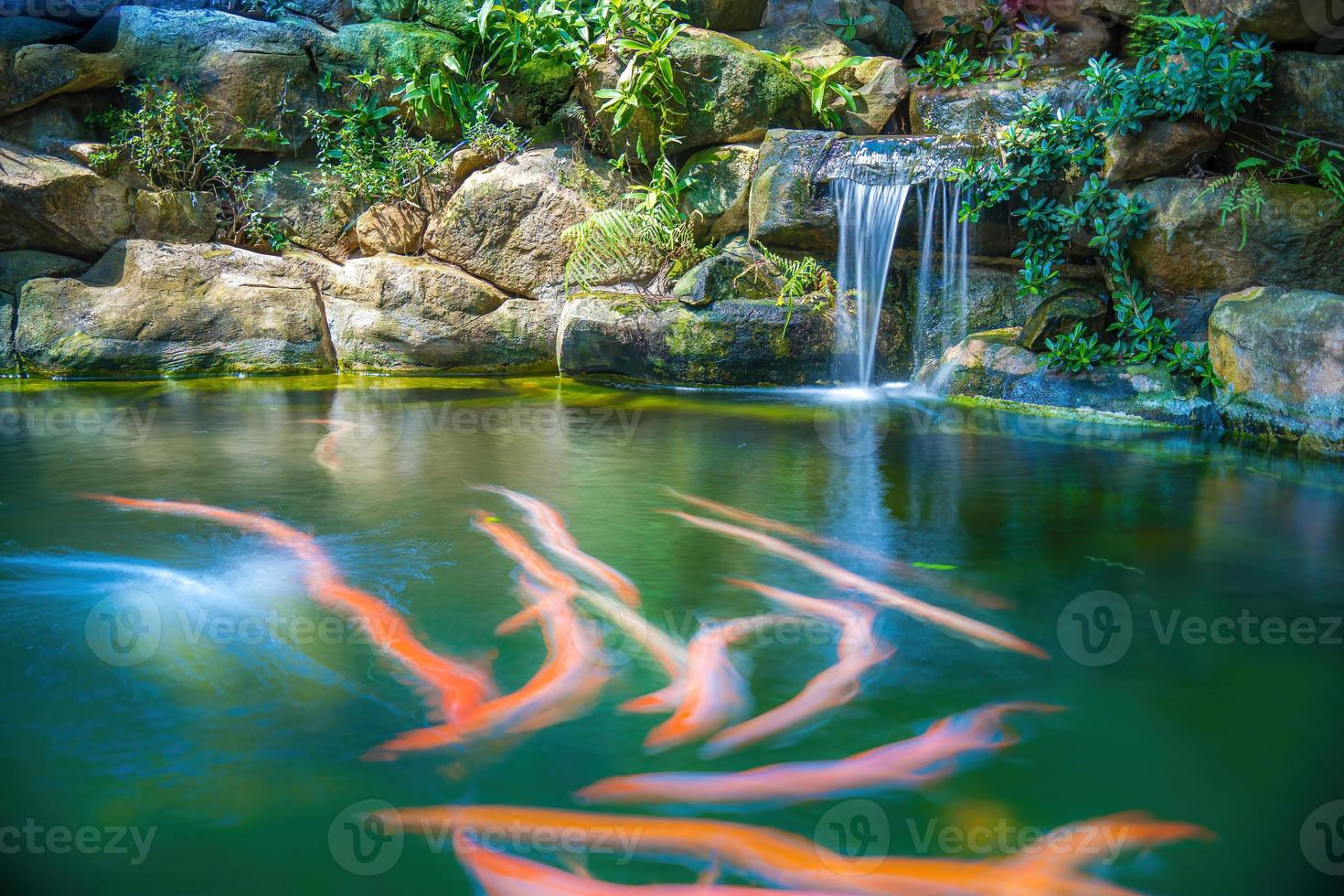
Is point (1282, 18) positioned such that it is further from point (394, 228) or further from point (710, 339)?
point (394, 228)

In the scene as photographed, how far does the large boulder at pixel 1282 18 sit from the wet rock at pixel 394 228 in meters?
7.29

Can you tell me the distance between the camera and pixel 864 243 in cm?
871

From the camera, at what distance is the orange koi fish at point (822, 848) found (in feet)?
6.43

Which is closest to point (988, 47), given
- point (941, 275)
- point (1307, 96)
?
point (941, 275)

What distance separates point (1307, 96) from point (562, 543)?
6.48 m

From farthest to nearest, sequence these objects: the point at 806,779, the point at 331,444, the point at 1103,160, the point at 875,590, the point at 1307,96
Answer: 1. the point at 1103,160
2. the point at 1307,96
3. the point at 331,444
4. the point at 875,590
5. the point at 806,779

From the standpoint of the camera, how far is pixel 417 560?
3871 millimetres

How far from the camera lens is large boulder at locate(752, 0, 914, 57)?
1116 cm

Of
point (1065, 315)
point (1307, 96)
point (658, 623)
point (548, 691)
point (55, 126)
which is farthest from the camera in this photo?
point (55, 126)

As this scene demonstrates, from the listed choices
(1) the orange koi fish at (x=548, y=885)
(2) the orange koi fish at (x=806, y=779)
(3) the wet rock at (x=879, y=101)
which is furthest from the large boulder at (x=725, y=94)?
(1) the orange koi fish at (x=548, y=885)

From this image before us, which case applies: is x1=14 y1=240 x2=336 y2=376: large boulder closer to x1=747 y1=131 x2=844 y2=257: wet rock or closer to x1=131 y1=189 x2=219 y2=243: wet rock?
x1=131 y1=189 x2=219 y2=243: wet rock

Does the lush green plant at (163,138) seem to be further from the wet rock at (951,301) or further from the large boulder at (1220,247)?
the large boulder at (1220,247)

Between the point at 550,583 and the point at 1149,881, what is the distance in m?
2.18

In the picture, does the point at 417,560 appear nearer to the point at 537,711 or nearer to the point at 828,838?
the point at 537,711
